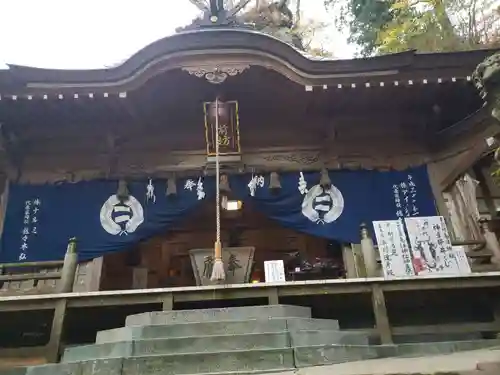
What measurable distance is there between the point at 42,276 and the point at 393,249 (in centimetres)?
520

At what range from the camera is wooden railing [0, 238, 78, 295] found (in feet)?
20.9

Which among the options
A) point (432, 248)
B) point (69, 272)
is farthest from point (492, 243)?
point (69, 272)

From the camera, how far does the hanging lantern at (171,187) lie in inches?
320

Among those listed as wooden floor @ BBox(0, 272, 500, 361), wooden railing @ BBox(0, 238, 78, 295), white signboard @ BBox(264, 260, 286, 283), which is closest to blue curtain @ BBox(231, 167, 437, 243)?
white signboard @ BBox(264, 260, 286, 283)

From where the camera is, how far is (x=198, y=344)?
4668 mm

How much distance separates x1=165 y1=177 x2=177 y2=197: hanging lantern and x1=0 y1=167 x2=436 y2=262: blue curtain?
0.10 m

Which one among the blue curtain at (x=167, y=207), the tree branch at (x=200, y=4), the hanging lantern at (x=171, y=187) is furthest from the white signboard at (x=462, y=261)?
the tree branch at (x=200, y=4)

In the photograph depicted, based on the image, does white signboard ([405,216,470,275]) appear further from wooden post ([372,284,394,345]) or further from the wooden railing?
the wooden railing

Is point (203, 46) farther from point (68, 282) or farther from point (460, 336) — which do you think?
point (460, 336)

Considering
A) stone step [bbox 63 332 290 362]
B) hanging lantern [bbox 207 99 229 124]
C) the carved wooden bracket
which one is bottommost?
stone step [bbox 63 332 290 362]

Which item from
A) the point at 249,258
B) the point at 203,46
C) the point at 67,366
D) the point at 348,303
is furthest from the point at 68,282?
the point at 203,46

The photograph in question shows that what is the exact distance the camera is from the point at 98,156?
28.3ft

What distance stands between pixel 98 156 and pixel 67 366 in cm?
483

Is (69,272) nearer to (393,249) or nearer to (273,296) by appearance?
(273,296)
